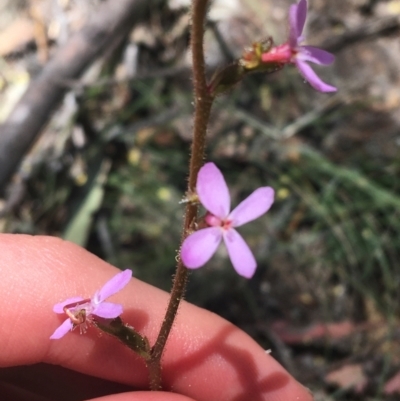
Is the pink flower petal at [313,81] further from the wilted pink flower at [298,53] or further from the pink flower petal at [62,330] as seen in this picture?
the pink flower petal at [62,330]

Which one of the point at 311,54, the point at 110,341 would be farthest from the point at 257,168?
the point at 311,54

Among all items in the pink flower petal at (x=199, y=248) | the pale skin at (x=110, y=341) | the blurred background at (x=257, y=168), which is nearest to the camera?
the pink flower petal at (x=199, y=248)

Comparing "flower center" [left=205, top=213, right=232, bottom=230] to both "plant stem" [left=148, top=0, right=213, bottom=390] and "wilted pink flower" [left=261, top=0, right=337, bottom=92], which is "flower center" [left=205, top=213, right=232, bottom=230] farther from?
"wilted pink flower" [left=261, top=0, right=337, bottom=92]

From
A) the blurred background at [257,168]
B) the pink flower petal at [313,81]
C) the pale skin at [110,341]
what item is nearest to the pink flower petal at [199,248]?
the pink flower petal at [313,81]

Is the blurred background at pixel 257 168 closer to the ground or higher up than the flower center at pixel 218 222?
higher up

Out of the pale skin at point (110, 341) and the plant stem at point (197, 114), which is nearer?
the plant stem at point (197, 114)

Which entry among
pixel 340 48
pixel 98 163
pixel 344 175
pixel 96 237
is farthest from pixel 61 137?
pixel 340 48

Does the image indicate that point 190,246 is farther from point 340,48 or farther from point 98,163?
point 340,48
